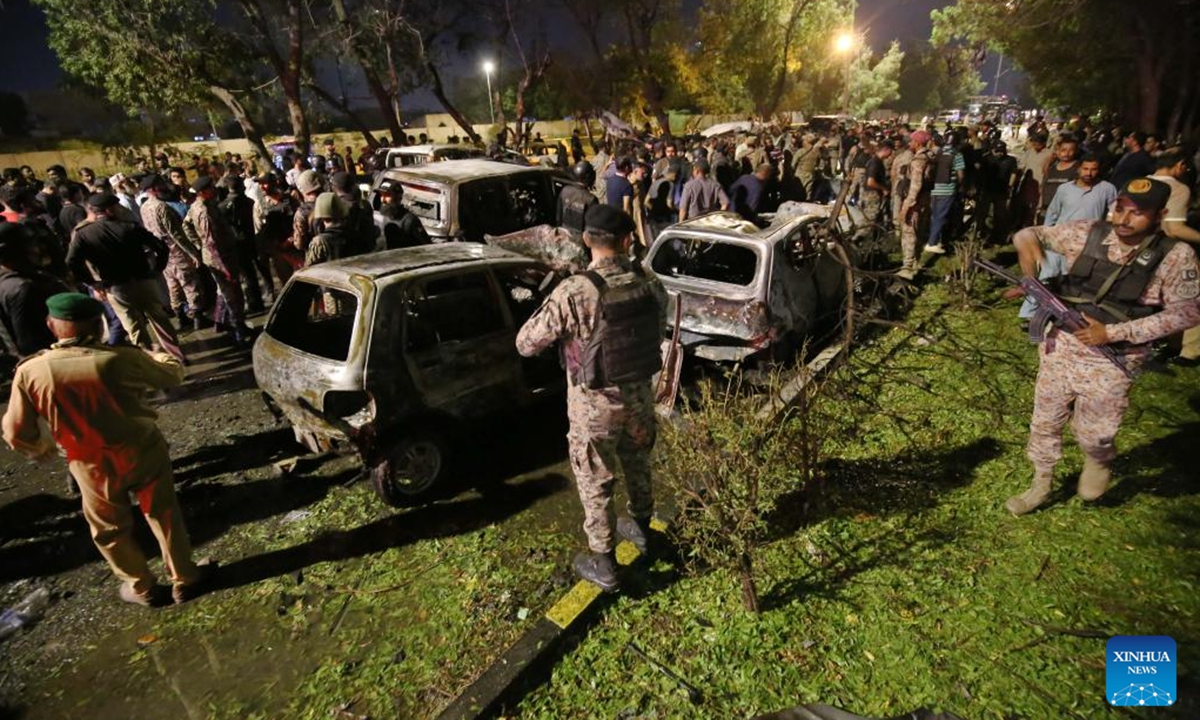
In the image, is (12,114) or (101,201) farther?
(12,114)

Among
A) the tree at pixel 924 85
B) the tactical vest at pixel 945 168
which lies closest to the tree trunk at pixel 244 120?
the tactical vest at pixel 945 168

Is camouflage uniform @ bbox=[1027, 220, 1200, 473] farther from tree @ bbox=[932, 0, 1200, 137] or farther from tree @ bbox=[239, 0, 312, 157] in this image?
tree @ bbox=[239, 0, 312, 157]

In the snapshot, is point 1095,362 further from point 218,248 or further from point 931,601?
point 218,248

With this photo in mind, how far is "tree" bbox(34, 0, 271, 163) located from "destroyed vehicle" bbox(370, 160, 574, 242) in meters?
11.9

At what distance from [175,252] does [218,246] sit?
0.48 metres

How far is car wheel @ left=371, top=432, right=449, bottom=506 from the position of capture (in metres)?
3.99

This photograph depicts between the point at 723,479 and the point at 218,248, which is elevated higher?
the point at 218,248

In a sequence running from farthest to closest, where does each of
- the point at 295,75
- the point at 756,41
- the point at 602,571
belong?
the point at 756,41
the point at 295,75
the point at 602,571

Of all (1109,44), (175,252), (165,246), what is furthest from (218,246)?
(1109,44)

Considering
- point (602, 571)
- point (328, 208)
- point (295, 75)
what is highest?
point (295, 75)

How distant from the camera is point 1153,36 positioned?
1522cm

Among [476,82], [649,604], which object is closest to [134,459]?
[649,604]

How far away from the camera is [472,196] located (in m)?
7.52

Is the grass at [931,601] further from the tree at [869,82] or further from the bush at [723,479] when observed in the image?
the tree at [869,82]
